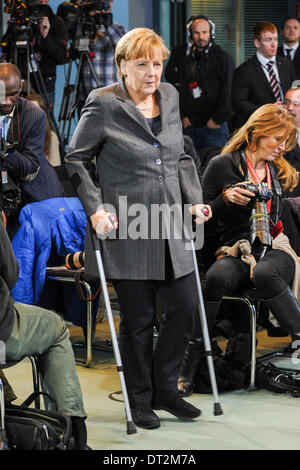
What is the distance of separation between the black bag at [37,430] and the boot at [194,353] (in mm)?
1146

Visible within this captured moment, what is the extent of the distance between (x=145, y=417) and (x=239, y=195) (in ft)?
3.96

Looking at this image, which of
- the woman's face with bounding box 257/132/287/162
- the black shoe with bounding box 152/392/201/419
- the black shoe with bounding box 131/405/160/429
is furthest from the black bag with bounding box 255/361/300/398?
the woman's face with bounding box 257/132/287/162

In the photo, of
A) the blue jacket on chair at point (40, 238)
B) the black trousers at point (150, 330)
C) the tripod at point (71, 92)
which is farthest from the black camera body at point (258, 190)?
the tripod at point (71, 92)

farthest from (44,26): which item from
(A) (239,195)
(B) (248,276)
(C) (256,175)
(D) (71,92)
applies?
(B) (248,276)

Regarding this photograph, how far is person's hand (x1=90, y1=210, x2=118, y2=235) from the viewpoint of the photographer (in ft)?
12.0

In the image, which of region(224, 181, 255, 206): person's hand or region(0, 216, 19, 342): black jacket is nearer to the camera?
region(0, 216, 19, 342): black jacket

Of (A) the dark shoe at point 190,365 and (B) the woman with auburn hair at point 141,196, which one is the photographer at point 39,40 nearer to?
(B) the woman with auburn hair at point 141,196

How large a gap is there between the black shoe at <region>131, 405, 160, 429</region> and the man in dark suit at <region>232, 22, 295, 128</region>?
3.61 meters

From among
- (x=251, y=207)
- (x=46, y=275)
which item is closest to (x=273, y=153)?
(x=251, y=207)

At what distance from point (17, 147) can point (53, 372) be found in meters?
2.10

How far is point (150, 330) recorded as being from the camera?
12.8 ft

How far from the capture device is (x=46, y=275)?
16.5 ft

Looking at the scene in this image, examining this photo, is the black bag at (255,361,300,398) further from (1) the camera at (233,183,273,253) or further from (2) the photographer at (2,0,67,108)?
(2) the photographer at (2,0,67,108)

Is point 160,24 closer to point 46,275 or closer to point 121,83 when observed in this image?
point 46,275
